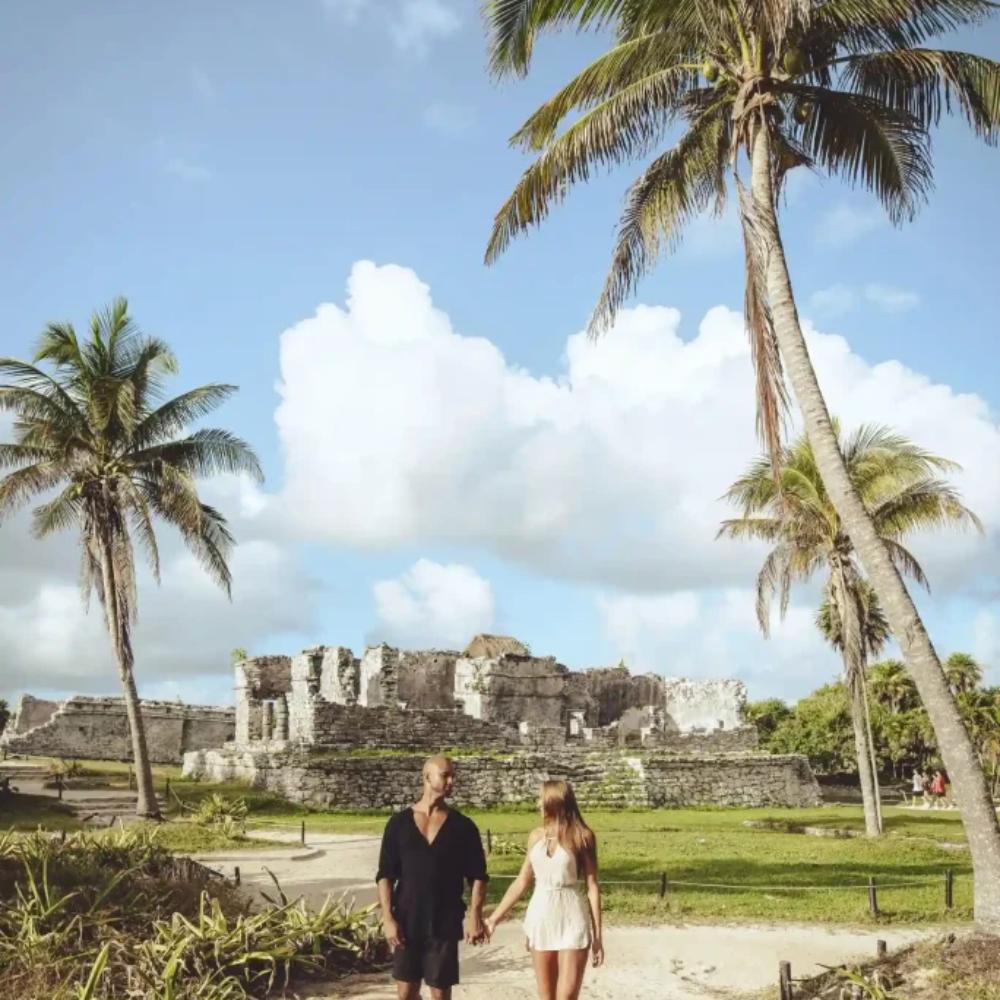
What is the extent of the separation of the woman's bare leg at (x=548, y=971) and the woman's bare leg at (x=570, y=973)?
41mm

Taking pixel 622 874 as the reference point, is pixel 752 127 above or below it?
above

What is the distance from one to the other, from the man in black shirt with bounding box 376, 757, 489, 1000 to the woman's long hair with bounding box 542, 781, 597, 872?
1.44 ft

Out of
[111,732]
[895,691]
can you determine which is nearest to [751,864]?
[111,732]

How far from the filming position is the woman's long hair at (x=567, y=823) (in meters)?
5.44

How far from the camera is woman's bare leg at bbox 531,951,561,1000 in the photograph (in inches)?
211

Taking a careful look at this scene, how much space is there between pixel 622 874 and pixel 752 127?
8987 millimetres

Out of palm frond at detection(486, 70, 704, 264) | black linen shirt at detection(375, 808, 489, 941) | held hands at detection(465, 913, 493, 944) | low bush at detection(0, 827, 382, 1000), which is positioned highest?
palm frond at detection(486, 70, 704, 264)

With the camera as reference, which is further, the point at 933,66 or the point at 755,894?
the point at 755,894

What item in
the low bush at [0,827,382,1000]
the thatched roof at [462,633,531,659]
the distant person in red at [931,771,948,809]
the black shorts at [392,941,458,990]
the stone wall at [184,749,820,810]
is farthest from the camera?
the thatched roof at [462,633,531,659]

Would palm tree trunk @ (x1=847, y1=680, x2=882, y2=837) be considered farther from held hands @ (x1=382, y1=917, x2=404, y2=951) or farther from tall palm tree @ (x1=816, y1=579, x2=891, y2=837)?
held hands @ (x1=382, y1=917, x2=404, y2=951)

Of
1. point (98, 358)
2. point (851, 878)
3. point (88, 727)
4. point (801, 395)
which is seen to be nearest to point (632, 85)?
point (801, 395)

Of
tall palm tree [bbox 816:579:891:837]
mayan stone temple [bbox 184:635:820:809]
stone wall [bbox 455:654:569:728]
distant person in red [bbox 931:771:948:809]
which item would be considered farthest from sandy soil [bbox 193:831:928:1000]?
distant person in red [bbox 931:771:948:809]

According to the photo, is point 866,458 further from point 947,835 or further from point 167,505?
point 167,505

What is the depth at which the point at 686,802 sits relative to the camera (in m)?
26.1
